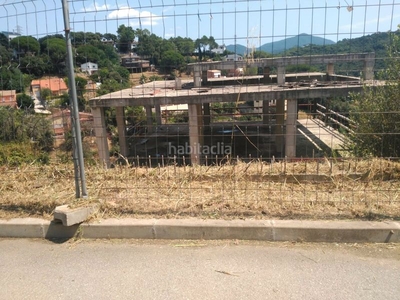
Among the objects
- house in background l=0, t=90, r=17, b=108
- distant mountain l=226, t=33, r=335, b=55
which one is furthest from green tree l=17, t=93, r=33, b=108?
distant mountain l=226, t=33, r=335, b=55

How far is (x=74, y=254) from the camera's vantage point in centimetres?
349

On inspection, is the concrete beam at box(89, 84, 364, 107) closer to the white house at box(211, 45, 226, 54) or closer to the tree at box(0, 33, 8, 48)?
the white house at box(211, 45, 226, 54)

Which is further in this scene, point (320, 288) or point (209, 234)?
point (209, 234)

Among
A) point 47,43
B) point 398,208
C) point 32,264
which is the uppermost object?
point 47,43

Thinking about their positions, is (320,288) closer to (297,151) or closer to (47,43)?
(47,43)

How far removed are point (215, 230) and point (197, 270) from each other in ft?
1.93

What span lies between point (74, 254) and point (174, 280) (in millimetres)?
1130

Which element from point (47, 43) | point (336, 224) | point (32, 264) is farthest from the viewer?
point (47, 43)

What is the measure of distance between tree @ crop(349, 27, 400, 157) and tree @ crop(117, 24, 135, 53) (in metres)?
3.92

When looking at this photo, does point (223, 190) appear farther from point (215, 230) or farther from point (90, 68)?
point (90, 68)

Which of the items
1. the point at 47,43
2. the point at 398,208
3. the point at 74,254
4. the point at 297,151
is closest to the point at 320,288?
the point at 398,208

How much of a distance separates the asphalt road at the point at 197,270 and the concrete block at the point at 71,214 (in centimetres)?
23

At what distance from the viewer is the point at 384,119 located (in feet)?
22.8

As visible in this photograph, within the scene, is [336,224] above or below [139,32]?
below
